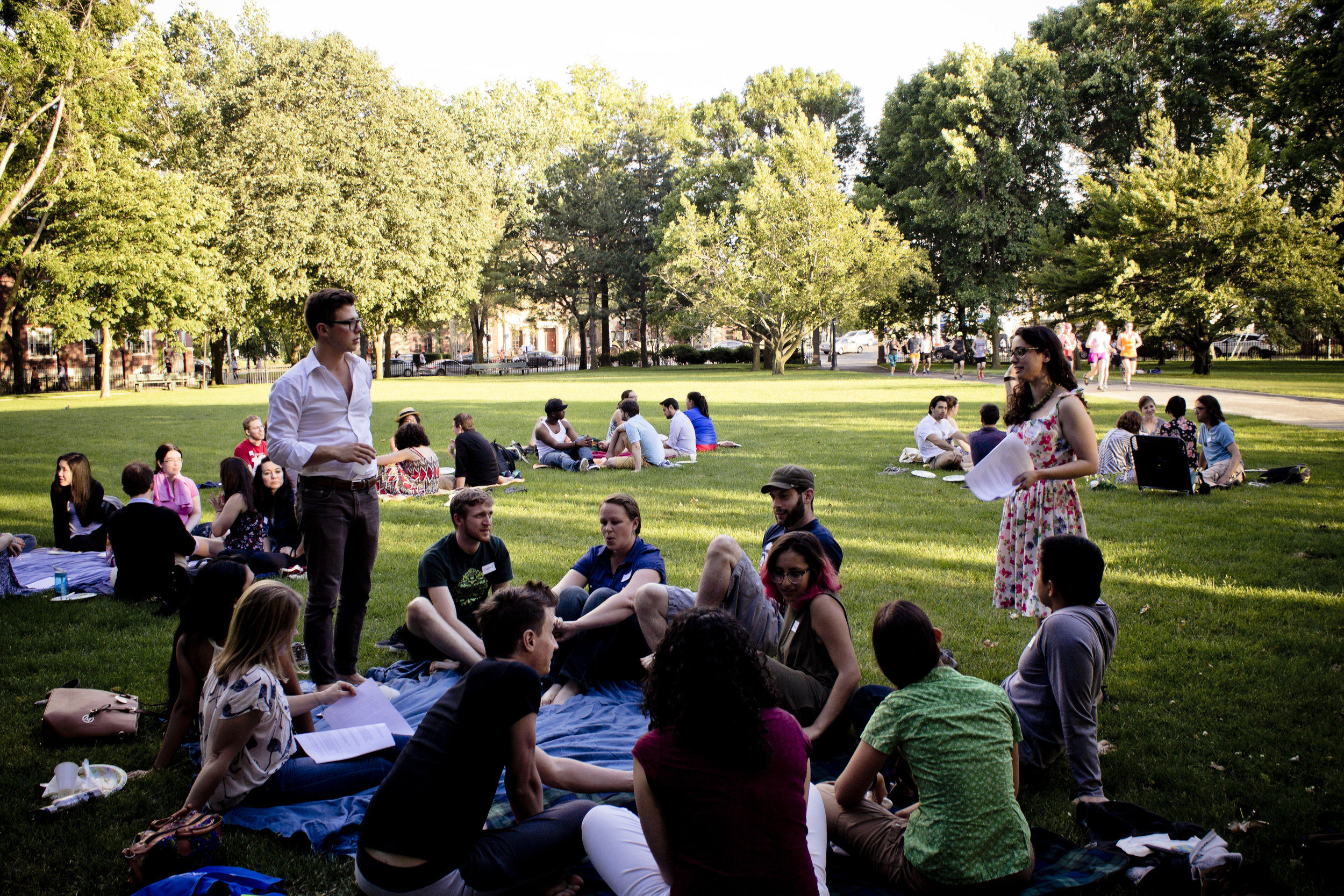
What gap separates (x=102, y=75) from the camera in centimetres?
2639

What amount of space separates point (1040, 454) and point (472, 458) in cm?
770

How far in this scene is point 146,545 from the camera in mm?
6590

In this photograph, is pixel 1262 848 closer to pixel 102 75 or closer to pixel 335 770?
pixel 335 770

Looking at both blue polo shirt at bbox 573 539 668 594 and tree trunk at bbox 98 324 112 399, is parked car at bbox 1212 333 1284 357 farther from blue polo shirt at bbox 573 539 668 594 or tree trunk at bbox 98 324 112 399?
tree trunk at bbox 98 324 112 399

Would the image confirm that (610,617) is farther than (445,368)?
No

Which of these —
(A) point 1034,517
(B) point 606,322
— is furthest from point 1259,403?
(B) point 606,322

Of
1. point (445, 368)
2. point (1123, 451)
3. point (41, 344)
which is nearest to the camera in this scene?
point (1123, 451)

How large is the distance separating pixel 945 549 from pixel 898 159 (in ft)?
127

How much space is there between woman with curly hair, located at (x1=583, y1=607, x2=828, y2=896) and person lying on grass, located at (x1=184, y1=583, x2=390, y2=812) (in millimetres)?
1868

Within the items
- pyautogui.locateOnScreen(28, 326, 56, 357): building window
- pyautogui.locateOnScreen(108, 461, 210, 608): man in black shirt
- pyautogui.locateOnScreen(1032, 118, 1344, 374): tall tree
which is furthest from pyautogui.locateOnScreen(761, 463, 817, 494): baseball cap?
pyautogui.locateOnScreen(28, 326, 56, 357): building window

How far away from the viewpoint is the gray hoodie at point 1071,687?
3.59 meters

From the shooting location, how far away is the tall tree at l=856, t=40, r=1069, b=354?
37.4 meters

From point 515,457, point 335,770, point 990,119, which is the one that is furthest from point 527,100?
point 335,770

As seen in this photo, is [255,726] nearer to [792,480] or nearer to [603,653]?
[603,653]
